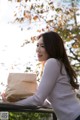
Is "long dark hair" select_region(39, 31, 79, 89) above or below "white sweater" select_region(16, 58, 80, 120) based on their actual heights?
above

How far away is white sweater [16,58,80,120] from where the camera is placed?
91.1 inches

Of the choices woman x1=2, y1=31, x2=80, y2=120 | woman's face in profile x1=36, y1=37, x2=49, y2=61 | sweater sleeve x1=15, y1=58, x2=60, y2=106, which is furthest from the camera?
woman's face in profile x1=36, y1=37, x2=49, y2=61

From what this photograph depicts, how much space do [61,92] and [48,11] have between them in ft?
26.9

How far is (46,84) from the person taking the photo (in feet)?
7.52

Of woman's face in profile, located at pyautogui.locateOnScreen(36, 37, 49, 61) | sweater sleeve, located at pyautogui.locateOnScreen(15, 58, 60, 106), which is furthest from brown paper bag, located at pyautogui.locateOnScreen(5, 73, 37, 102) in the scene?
woman's face in profile, located at pyautogui.locateOnScreen(36, 37, 49, 61)

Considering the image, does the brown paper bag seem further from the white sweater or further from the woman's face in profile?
the woman's face in profile

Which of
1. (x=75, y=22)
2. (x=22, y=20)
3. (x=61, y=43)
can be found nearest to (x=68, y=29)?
(x=75, y=22)

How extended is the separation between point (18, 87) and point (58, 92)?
0.30m

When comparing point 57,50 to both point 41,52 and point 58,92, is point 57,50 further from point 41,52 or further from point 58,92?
point 58,92

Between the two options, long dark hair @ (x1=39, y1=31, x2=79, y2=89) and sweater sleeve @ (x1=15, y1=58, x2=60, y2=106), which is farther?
long dark hair @ (x1=39, y1=31, x2=79, y2=89)

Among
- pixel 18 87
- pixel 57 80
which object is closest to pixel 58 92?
pixel 57 80

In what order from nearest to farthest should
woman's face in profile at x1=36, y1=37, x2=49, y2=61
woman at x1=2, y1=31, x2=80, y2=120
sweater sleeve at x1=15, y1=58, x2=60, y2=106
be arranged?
1. sweater sleeve at x1=15, y1=58, x2=60, y2=106
2. woman at x1=2, y1=31, x2=80, y2=120
3. woman's face in profile at x1=36, y1=37, x2=49, y2=61

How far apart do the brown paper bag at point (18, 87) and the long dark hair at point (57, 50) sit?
0.88 ft

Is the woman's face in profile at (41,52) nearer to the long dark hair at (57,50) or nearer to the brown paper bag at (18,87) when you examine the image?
the long dark hair at (57,50)
